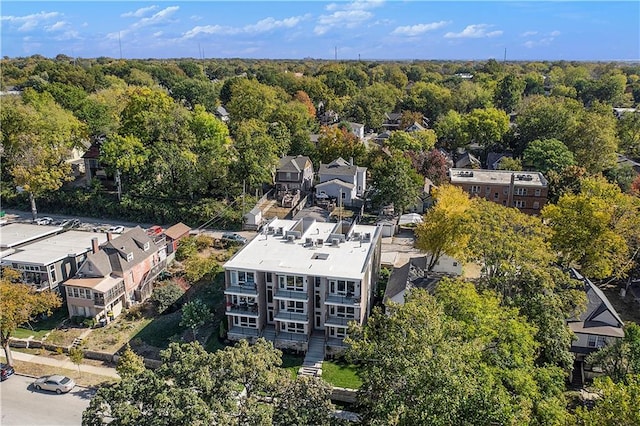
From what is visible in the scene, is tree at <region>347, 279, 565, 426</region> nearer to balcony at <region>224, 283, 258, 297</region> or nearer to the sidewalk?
balcony at <region>224, 283, 258, 297</region>

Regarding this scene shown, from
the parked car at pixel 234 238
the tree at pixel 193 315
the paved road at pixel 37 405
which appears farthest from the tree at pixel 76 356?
the parked car at pixel 234 238

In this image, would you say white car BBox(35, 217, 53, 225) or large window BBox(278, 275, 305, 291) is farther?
white car BBox(35, 217, 53, 225)

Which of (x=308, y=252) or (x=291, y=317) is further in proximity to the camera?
(x=308, y=252)

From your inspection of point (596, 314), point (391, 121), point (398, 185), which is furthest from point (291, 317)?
point (391, 121)

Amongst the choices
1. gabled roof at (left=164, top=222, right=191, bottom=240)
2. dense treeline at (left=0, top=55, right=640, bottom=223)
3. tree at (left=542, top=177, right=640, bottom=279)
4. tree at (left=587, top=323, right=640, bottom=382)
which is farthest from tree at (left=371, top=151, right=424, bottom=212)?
tree at (left=587, top=323, right=640, bottom=382)

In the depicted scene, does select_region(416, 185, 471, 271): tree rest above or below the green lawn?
above

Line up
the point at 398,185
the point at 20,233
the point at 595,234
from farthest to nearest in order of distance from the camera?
1. the point at 398,185
2. the point at 20,233
3. the point at 595,234

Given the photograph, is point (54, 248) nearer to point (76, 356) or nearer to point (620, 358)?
point (76, 356)
